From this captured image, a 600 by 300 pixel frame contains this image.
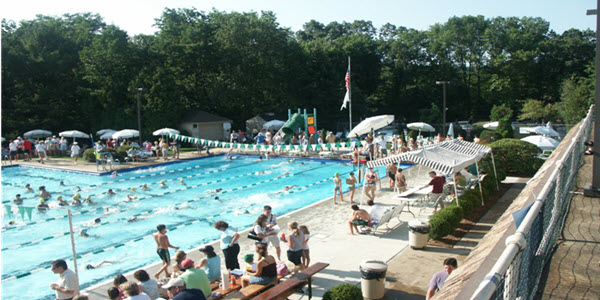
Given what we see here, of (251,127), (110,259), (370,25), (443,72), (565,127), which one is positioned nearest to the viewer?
(110,259)

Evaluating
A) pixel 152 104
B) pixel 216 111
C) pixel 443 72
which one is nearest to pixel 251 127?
pixel 216 111

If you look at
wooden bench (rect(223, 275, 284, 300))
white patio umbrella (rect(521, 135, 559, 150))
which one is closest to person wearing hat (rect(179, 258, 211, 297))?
wooden bench (rect(223, 275, 284, 300))

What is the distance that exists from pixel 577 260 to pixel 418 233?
7157 millimetres

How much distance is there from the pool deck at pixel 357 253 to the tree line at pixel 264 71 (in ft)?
95.4

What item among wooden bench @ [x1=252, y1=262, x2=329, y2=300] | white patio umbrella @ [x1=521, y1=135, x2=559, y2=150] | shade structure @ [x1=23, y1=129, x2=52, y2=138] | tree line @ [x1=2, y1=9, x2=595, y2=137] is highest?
tree line @ [x1=2, y1=9, x2=595, y2=137]

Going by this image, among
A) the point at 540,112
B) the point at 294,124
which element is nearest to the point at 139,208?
the point at 294,124

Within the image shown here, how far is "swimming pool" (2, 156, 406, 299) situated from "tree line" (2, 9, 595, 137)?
43.6ft

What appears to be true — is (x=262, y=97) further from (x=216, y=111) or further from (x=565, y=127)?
(x=565, y=127)

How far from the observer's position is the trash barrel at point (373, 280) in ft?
27.5

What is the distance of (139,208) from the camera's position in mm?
19281

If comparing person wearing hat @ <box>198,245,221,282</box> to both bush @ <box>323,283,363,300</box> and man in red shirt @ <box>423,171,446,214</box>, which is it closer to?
bush @ <box>323,283,363,300</box>

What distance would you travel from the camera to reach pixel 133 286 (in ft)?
22.8

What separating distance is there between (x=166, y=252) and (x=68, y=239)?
702 cm

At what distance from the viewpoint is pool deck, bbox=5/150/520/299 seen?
9.36 metres
